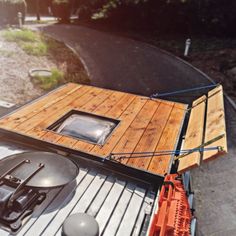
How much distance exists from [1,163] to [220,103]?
15.0ft

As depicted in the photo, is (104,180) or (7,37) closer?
(104,180)

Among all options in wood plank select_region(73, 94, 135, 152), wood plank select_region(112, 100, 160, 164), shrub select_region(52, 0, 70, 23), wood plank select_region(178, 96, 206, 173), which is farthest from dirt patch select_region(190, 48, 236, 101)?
shrub select_region(52, 0, 70, 23)

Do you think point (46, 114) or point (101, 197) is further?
point (46, 114)

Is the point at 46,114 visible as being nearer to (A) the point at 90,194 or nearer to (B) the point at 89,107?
(B) the point at 89,107

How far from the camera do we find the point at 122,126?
19.6 ft

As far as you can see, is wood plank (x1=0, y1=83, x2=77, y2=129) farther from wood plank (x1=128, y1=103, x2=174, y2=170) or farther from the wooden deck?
wood plank (x1=128, y1=103, x2=174, y2=170)

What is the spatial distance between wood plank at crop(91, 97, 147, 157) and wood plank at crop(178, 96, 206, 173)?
1386 millimetres

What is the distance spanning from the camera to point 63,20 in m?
30.5

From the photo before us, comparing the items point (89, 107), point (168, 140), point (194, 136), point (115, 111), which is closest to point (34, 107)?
point (89, 107)

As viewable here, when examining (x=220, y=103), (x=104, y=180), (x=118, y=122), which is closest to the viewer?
(x=104, y=180)

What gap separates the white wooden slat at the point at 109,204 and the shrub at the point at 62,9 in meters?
29.2

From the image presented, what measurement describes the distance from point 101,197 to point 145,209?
741mm

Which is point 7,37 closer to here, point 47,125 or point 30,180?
point 47,125

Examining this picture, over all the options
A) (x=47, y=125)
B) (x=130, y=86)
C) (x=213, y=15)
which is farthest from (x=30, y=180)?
(x=213, y=15)
